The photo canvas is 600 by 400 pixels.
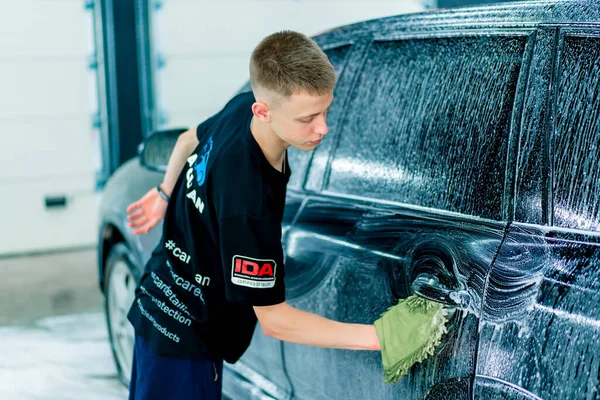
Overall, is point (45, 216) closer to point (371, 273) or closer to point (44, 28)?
point (44, 28)

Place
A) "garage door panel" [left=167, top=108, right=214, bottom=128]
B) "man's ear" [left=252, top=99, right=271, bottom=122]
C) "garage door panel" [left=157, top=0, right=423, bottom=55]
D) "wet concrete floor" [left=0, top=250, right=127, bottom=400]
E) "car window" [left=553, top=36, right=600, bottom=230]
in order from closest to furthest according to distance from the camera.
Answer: "car window" [left=553, top=36, right=600, bottom=230] → "man's ear" [left=252, top=99, right=271, bottom=122] → "wet concrete floor" [left=0, top=250, right=127, bottom=400] → "garage door panel" [left=157, top=0, right=423, bottom=55] → "garage door panel" [left=167, top=108, right=214, bottom=128]

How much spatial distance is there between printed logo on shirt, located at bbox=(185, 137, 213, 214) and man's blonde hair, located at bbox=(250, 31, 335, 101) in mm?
286

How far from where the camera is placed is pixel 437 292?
179 cm

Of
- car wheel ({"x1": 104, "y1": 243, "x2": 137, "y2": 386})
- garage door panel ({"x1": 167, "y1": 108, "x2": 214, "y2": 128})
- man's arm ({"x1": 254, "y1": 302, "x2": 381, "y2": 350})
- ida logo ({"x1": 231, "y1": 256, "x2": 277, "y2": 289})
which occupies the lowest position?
car wheel ({"x1": 104, "y1": 243, "x2": 137, "y2": 386})

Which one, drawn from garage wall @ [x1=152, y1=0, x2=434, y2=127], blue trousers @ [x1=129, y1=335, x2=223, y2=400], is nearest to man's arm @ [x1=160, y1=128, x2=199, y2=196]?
blue trousers @ [x1=129, y1=335, x2=223, y2=400]

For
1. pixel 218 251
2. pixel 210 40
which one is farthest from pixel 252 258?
pixel 210 40

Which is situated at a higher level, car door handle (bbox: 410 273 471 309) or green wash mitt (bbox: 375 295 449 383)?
car door handle (bbox: 410 273 471 309)

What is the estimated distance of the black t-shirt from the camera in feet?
5.84

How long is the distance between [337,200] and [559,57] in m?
0.82

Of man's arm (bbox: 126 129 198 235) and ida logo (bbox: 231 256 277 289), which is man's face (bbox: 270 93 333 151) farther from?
man's arm (bbox: 126 129 198 235)

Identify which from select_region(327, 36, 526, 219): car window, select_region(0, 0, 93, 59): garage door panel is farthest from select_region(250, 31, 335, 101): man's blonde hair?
select_region(0, 0, 93, 59): garage door panel

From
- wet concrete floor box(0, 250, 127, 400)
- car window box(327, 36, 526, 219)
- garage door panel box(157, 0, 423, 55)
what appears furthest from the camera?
garage door panel box(157, 0, 423, 55)

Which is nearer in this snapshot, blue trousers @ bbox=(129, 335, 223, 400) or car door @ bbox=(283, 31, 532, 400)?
car door @ bbox=(283, 31, 532, 400)

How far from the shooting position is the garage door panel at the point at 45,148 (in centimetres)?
676
